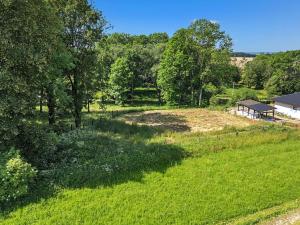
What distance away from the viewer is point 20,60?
12398 mm

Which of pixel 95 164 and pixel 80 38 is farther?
pixel 80 38

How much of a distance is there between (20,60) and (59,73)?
5.57 meters

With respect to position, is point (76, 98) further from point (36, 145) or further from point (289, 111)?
point (289, 111)

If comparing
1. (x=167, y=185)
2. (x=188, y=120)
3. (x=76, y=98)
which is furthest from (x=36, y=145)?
(x=188, y=120)

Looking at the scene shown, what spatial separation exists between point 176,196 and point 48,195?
5.00m

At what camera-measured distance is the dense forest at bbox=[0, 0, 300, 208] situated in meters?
12.0

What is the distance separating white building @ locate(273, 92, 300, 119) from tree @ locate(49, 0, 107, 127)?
81.9ft

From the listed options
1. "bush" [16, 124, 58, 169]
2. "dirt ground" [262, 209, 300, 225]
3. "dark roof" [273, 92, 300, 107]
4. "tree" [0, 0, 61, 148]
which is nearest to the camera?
"dirt ground" [262, 209, 300, 225]

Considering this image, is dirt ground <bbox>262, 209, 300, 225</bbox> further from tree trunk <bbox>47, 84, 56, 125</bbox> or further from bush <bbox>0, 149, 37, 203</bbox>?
tree trunk <bbox>47, 84, 56, 125</bbox>

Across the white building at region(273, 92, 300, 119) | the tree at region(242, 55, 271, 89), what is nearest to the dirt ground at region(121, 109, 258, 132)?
the white building at region(273, 92, 300, 119)

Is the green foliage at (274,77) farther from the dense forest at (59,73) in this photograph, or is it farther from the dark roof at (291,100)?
the dark roof at (291,100)

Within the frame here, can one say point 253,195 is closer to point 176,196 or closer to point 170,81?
point 176,196

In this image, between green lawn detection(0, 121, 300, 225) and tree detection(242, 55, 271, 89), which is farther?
tree detection(242, 55, 271, 89)

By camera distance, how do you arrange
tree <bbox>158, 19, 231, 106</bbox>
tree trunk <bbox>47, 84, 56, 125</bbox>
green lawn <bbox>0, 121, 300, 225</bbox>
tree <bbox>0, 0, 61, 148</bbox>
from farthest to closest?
tree <bbox>158, 19, 231, 106</bbox>, tree trunk <bbox>47, 84, 56, 125</bbox>, tree <bbox>0, 0, 61, 148</bbox>, green lawn <bbox>0, 121, 300, 225</bbox>
